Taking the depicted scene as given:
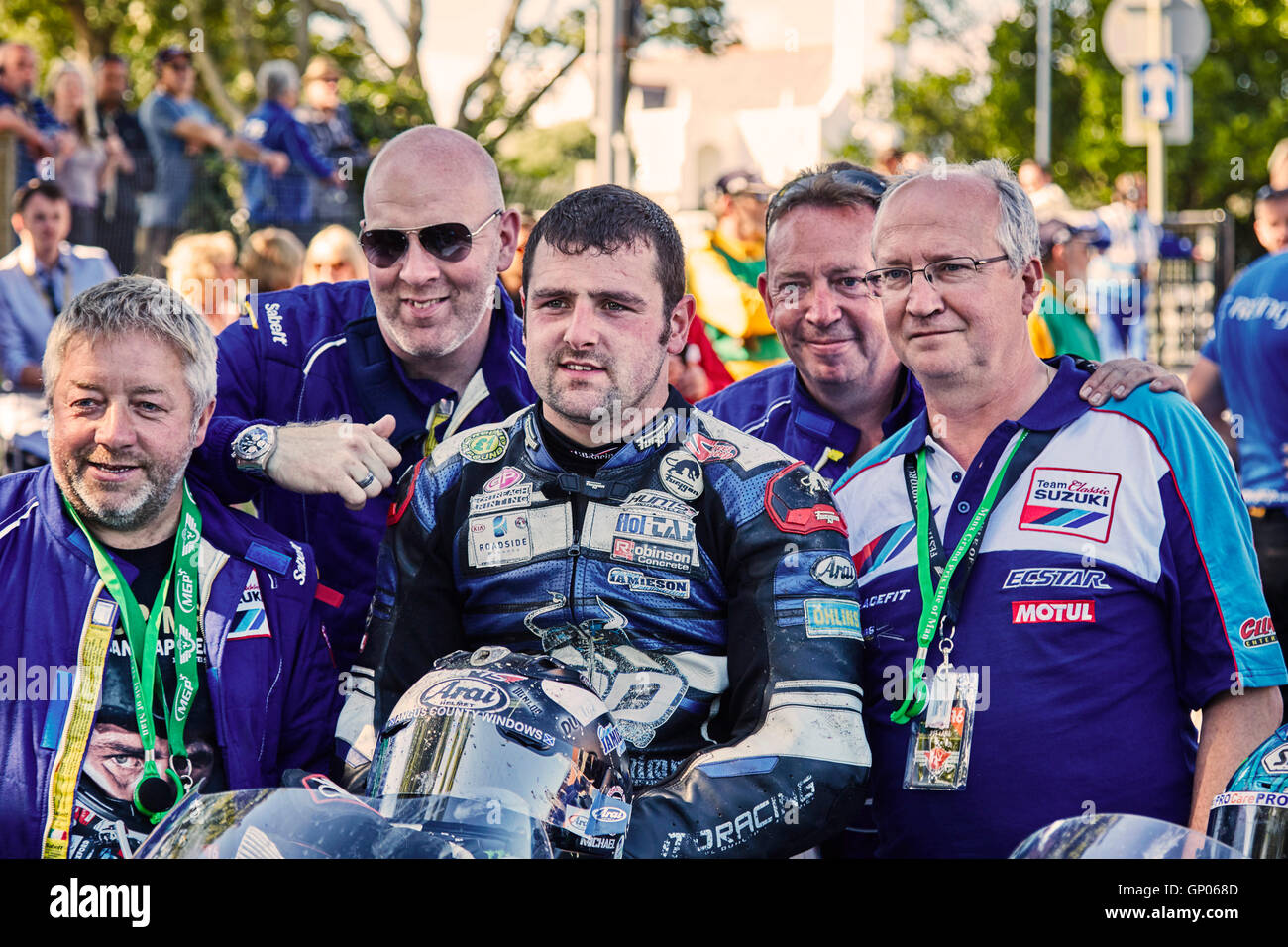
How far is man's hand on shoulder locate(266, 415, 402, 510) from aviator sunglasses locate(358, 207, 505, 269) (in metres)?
0.72

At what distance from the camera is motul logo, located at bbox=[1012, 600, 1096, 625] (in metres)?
3.15

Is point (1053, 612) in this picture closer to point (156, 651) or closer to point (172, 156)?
point (156, 651)

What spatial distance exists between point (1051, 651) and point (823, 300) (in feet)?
4.67

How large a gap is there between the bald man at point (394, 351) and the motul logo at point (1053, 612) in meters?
1.55

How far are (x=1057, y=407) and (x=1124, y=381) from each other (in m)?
0.16

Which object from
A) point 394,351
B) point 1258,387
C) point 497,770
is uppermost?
point 394,351

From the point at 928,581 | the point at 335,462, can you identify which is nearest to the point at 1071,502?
the point at 928,581

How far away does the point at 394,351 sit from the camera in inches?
162

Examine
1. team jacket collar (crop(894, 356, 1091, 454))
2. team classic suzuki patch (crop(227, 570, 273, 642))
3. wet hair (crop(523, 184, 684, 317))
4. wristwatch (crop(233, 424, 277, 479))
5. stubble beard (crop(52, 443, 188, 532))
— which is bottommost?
team classic suzuki patch (crop(227, 570, 273, 642))

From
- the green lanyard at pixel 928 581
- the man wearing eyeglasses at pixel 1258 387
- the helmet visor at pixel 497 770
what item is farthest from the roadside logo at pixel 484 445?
the man wearing eyeglasses at pixel 1258 387
